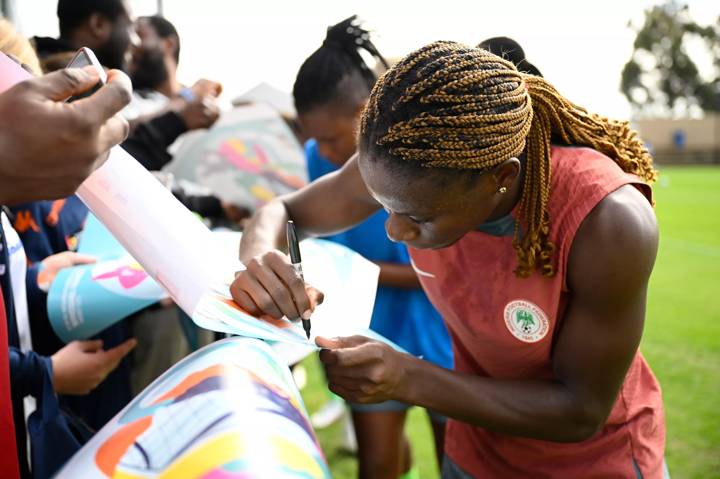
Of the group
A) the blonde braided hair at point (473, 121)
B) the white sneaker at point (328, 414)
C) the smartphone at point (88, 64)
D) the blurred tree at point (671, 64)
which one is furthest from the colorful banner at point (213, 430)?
the blurred tree at point (671, 64)

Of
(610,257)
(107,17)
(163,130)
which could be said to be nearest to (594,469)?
(610,257)

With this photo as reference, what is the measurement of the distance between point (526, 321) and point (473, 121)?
1.56 ft

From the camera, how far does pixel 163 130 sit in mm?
2947

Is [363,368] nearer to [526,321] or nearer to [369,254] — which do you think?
[526,321]

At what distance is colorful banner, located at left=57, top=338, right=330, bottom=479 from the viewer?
0.76 meters

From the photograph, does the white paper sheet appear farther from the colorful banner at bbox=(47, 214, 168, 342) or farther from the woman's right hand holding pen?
the colorful banner at bbox=(47, 214, 168, 342)

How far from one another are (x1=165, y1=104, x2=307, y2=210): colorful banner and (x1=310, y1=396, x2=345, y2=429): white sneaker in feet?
5.61

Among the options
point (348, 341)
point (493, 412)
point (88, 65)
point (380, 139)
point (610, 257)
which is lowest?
point (493, 412)

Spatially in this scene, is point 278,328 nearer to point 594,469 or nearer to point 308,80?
point 594,469

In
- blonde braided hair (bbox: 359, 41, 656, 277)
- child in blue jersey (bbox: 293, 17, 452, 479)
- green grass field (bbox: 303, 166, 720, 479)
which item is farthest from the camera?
green grass field (bbox: 303, 166, 720, 479)

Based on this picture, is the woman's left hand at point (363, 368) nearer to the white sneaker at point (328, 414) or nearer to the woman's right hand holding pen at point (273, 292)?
the woman's right hand holding pen at point (273, 292)

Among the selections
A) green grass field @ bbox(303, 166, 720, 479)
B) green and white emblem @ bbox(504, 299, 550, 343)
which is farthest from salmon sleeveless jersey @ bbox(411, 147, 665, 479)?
green grass field @ bbox(303, 166, 720, 479)

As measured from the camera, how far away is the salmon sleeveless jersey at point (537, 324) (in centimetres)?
139

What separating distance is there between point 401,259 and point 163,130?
120 cm
